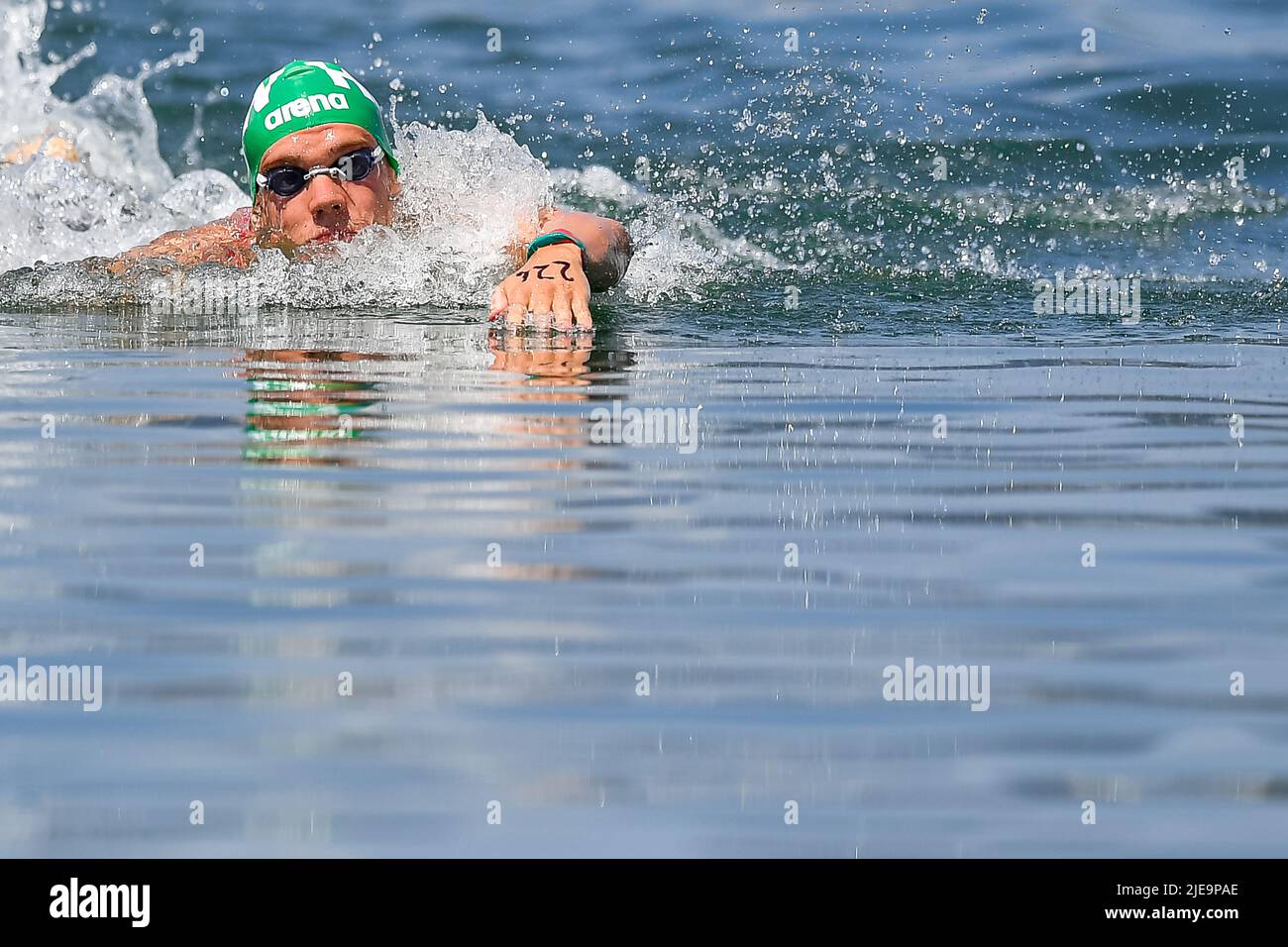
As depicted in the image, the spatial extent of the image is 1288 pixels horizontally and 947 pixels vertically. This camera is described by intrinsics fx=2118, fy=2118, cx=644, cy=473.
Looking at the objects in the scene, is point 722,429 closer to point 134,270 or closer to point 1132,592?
point 1132,592

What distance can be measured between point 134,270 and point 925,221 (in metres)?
4.84

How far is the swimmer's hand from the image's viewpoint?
7.37 m

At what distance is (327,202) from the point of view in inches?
347

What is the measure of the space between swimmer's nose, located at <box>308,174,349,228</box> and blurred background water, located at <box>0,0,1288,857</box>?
0.23 meters

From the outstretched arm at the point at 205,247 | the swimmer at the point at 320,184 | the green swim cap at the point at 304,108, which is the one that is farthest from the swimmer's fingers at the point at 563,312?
the outstretched arm at the point at 205,247

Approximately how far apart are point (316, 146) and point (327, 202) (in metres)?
0.24

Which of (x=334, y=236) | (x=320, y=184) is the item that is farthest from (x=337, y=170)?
(x=334, y=236)

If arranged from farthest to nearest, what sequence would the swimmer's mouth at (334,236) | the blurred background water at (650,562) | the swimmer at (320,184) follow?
the swimmer's mouth at (334,236)
the swimmer at (320,184)
the blurred background water at (650,562)

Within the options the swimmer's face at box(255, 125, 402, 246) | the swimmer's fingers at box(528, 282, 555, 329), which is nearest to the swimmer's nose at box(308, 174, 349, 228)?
the swimmer's face at box(255, 125, 402, 246)

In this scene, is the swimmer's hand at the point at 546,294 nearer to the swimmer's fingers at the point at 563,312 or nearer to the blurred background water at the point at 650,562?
the swimmer's fingers at the point at 563,312

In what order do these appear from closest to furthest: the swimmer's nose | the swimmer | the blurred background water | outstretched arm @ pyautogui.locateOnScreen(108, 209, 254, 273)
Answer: the blurred background water
the swimmer
the swimmer's nose
outstretched arm @ pyautogui.locateOnScreen(108, 209, 254, 273)

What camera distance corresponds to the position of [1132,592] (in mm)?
3994

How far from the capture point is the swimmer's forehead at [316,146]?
884 centimetres

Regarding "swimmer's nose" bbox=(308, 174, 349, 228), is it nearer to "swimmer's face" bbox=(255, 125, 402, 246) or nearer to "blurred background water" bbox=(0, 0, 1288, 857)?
"swimmer's face" bbox=(255, 125, 402, 246)
